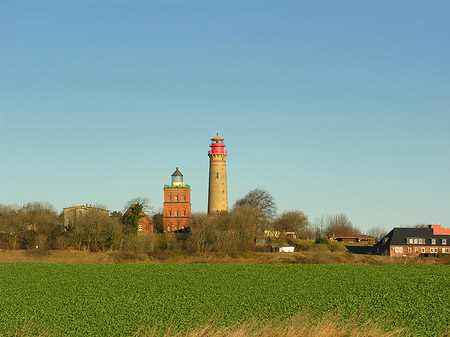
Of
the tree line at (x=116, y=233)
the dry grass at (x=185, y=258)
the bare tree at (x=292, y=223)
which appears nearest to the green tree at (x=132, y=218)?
the tree line at (x=116, y=233)

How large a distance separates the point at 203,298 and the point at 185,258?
38918 mm

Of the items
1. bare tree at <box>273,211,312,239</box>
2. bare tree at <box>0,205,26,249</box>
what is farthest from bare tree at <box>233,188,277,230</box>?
bare tree at <box>0,205,26,249</box>

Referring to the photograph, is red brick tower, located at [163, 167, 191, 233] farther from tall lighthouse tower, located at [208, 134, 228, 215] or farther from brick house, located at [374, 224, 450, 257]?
brick house, located at [374, 224, 450, 257]

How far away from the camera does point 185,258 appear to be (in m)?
70.7

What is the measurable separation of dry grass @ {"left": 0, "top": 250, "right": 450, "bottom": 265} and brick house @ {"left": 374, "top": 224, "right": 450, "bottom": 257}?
8.60m

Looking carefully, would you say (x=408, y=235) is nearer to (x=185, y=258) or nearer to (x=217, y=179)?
(x=217, y=179)

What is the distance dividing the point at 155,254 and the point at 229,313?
45.9m

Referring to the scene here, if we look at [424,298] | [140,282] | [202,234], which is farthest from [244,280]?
[202,234]

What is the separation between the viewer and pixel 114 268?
2116 inches

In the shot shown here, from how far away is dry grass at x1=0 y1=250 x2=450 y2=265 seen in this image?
67750mm

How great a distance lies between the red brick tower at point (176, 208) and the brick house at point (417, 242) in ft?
110

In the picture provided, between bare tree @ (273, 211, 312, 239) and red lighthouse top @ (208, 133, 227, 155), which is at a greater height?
red lighthouse top @ (208, 133, 227, 155)

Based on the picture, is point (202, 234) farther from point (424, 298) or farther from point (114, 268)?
point (424, 298)

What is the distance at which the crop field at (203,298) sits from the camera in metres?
25.0
